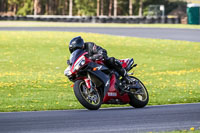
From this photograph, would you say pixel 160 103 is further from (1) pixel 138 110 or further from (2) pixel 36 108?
(2) pixel 36 108

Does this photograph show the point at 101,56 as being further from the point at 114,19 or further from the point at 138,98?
the point at 114,19

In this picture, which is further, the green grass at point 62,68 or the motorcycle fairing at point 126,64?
the green grass at point 62,68

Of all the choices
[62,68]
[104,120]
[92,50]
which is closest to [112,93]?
[92,50]

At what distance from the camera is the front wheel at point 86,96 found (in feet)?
34.2

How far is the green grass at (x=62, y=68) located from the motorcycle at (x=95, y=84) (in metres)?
1.40

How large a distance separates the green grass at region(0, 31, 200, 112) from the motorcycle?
1.40m

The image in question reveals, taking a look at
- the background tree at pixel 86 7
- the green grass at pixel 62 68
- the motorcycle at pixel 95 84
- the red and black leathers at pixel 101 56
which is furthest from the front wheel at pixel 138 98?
the background tree at pixel 86 7

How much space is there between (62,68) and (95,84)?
12.1m

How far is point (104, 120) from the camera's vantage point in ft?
31.4

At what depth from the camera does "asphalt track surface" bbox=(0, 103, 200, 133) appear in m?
8.59

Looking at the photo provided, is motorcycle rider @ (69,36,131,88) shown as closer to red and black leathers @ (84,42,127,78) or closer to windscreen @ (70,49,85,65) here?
red and black leathers @ (84,42,127,78)

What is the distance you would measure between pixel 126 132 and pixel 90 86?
2380 millimetres

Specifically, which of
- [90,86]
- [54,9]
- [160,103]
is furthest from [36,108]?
[54,9]

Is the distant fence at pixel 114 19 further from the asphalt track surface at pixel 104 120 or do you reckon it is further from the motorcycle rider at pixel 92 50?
the asphalt track surface at pixel 104 120
